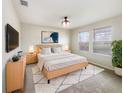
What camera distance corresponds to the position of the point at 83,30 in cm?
538

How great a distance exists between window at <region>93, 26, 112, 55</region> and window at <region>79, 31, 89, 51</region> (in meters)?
0.68

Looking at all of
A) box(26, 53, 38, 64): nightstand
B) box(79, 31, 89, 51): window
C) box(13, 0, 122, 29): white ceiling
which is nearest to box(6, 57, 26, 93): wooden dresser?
box(13, 0, 122, 29): white ceiling

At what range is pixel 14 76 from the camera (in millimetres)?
1901

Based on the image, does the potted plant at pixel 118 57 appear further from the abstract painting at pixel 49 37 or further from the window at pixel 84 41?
the abstract painting at pixel 49 37

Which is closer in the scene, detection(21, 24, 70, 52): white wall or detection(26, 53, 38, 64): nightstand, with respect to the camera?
detection(26, 53, 38, 64): nightstand

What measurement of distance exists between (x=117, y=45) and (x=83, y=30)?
268 cm

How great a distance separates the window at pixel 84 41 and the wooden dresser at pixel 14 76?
4.40 meters

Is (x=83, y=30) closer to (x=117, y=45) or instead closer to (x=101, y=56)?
(x=101, y=56)

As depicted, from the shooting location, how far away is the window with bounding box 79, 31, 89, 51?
5254 millimetres

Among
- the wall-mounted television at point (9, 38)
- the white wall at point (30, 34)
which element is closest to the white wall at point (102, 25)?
the white wall at point (30, 34)

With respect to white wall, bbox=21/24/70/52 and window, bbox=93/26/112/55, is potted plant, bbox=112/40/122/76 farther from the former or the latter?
white wall, bbox=21/24/70/52

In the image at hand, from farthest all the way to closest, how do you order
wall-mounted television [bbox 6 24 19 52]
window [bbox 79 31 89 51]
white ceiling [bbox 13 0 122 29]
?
window [bbox 79 31 89 51] < white ceiling [bbox 13 0 122 29] < wall-mounted television [bbox 6 24 19 52]

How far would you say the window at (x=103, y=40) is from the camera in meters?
3.87

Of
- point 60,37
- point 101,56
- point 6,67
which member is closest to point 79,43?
point 60,37
